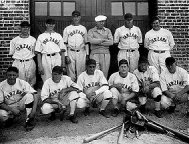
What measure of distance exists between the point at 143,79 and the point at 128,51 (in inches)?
34.4

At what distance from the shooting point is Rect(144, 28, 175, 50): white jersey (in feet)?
21.8

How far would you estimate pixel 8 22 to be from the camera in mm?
6875

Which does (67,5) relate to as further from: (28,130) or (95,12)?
(28,130)

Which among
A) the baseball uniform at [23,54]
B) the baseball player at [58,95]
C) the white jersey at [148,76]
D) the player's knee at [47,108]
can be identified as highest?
the baseball uniform at [23,54]

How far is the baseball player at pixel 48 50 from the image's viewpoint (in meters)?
6.28

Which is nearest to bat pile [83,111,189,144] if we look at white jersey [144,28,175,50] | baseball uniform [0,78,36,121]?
baseball uniform [0,78,36,121]

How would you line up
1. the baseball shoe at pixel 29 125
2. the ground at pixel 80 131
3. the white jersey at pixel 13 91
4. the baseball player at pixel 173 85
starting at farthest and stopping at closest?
1. the baseball player at pixel 173 85
2. the white jersey at pixel 13 91
3. the baseball shoe at pixel 29 125
4. the ground at pixel 80 131

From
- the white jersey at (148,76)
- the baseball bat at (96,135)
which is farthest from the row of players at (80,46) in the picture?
the baseball bat at (96,135)

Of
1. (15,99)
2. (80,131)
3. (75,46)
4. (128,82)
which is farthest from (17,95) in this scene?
(128,82)

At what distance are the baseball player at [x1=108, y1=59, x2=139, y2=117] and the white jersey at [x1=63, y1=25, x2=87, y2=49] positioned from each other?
120 centimetres

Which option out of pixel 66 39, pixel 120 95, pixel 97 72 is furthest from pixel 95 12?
pixel 120 95

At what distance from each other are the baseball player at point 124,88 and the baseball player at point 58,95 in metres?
0.83

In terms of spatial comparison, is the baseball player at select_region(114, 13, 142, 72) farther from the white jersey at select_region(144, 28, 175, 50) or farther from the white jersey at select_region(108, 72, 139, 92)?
the white jersey at select_region(108, 72, 139, 92)

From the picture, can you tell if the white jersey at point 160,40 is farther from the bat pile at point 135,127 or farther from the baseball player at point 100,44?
the bat pile at point 135,127
